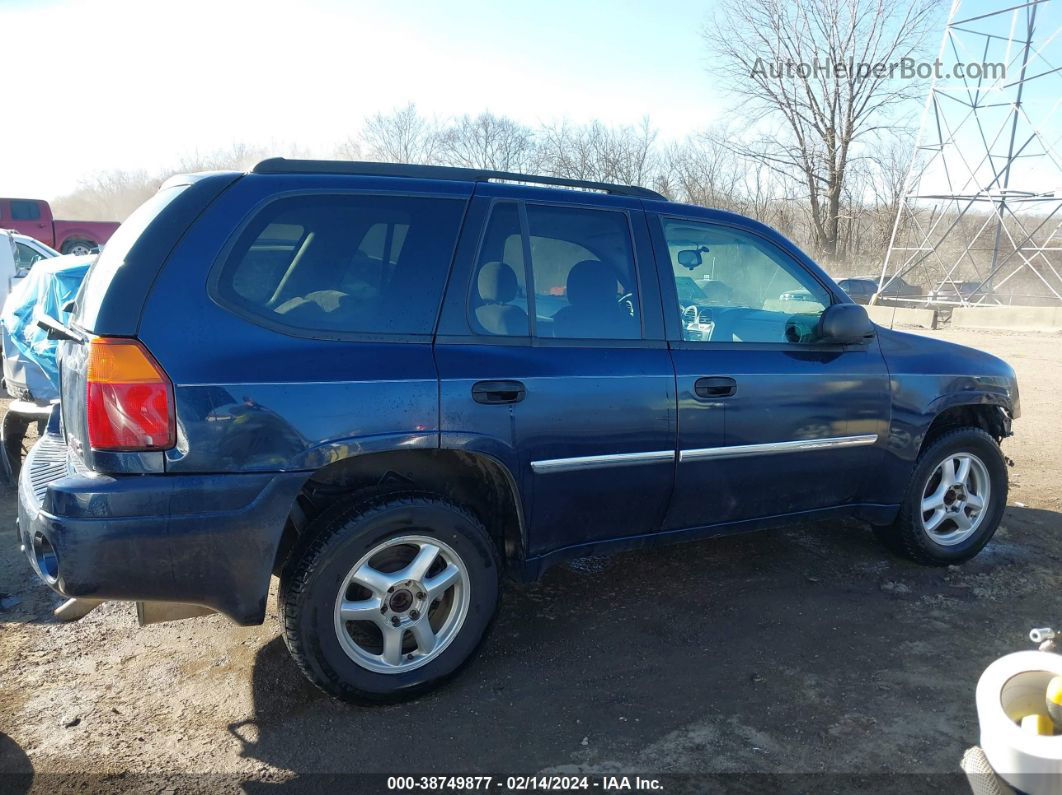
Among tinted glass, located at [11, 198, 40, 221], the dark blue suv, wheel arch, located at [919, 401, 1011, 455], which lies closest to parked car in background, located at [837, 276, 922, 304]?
wheel arch, located at [919, 401, 1011, 455]

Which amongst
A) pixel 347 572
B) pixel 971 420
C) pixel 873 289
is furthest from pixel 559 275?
pixel 873 289

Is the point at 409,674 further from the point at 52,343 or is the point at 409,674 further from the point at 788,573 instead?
the point at 52,343

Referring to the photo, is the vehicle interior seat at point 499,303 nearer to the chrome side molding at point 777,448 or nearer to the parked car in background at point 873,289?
the chrome side molding at point 777,448

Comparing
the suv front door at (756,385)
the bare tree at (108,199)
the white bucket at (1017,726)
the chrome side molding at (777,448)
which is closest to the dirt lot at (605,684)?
the suv front door at (756,385)

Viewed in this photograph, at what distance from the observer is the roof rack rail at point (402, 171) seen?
112 inches

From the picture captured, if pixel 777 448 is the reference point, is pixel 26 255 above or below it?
above

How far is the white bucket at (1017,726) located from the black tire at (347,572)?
5.75 ft

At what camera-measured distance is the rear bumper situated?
2.38 meters

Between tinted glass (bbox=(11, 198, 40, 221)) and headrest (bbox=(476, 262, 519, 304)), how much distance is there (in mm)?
27739

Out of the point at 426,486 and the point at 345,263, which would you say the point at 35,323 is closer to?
the point at 345,263

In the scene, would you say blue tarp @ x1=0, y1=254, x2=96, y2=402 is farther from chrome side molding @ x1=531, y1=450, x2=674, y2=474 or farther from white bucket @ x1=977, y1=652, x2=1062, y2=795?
white bucket @ x1=977, y1=652, x2=1062, y2=795

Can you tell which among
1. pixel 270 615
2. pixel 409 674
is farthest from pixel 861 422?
pixel 270 615

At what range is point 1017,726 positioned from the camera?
5.17 ft

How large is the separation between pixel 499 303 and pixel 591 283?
489 mm
